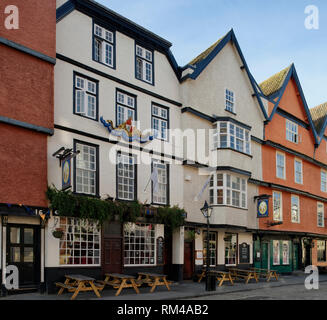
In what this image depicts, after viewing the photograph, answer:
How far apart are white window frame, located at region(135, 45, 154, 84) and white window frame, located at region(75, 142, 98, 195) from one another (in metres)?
4.76

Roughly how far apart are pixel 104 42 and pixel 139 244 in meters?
9.33

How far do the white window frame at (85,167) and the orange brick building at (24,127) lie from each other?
1708 mm

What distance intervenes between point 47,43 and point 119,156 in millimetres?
5631

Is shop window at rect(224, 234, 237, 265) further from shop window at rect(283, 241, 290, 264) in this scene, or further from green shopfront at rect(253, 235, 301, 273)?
shop window at rect(283, 241, 290, 264)

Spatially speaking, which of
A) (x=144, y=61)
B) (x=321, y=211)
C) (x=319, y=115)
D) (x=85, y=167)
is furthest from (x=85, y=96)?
(x=319, y=115)

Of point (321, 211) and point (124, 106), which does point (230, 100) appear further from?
point (321, 211)

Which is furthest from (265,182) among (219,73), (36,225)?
(36,225)

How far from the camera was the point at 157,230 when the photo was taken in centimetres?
1992

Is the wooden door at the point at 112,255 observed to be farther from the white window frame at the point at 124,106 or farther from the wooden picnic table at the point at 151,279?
the white window frame at the point at 124,106

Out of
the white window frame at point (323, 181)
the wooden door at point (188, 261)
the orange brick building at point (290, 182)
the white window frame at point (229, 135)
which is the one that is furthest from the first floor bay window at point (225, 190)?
the white window frame at point (323, 181)

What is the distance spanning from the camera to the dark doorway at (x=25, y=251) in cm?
1491

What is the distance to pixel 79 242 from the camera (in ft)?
55.3

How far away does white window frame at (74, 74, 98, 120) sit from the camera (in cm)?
1747
